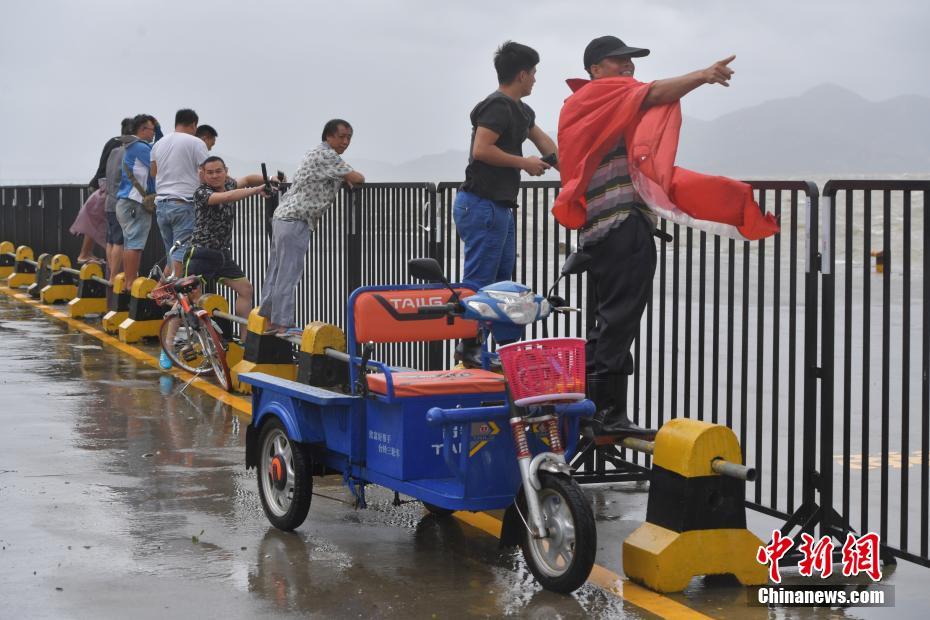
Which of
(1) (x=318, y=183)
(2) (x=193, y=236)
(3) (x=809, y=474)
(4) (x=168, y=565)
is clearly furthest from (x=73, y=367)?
(3) (x=809, y=474)

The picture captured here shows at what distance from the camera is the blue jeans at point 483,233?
844cm

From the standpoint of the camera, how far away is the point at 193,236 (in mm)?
12242

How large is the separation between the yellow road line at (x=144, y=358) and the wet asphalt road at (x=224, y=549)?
1.21 metres

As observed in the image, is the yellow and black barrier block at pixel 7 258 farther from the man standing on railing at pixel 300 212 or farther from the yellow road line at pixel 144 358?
the man standing on railing at pixel 300 212

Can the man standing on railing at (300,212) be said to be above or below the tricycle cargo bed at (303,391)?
above

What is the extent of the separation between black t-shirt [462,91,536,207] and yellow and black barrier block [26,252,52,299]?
13662 millimetres

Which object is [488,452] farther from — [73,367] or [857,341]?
[857,341]

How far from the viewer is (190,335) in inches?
481

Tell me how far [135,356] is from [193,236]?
7.23ft

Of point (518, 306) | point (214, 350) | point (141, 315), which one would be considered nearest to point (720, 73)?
point (518, 306)

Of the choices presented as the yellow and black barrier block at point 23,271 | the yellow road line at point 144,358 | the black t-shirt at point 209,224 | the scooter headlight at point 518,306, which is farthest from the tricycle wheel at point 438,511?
the yellow and black barrier block at point 23,271

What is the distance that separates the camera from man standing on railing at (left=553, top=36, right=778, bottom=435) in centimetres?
658

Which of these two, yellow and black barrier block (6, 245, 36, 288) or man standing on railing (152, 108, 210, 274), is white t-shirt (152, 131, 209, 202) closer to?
man standing on railing (152, 108, 210, 274)

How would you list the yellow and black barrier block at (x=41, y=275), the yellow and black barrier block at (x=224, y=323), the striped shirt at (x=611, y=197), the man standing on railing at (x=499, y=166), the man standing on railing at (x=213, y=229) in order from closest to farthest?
1. the striped shirt at (x=611, y=197)
2. the man standing on railing at (x=499, y=166)
3. the man standing on railing at (x=213, y=229)
4. the yellow and black barrier block at (x=224, y=323)
5. the yellow and black barrier block at (x=41, y=275)
